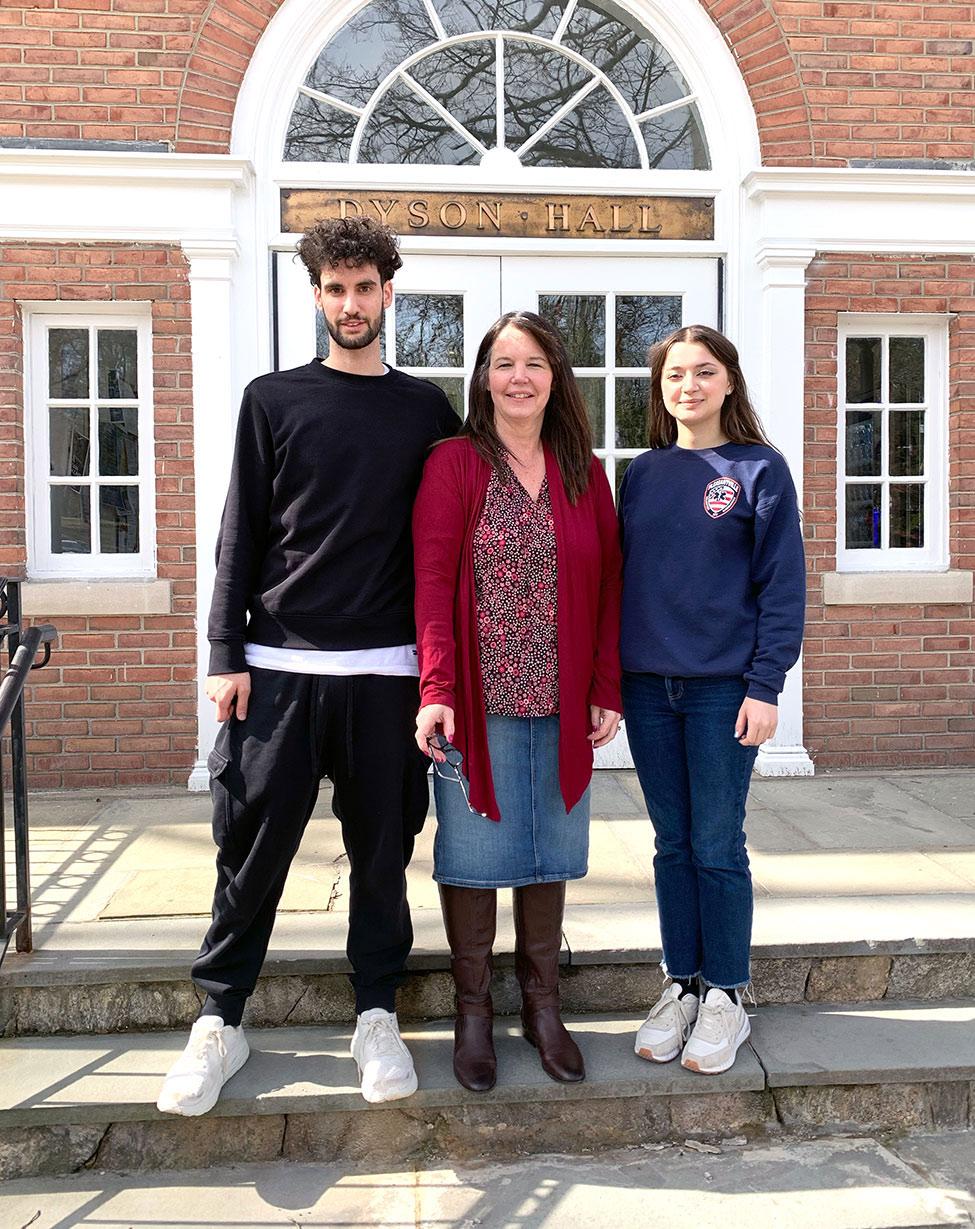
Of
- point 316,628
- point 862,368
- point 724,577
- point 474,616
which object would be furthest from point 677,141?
point 316,628

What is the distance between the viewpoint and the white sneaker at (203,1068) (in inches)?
96.3

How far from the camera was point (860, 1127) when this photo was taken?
2715mm

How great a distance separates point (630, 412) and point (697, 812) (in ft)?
9.92

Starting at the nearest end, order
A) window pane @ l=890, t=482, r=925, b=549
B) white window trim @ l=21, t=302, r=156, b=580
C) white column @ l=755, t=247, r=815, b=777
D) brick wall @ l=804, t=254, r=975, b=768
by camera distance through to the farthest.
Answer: white window trim @ l=21, t=302, r=156, b=580 → white column @ l=755, t=247, r=815, b=777 → brick wall @ l=804, t=254, r=975, b=768 → window pane @ l=890, t=482, r=925, b=549

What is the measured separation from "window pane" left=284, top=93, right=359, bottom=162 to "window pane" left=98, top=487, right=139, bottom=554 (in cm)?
178

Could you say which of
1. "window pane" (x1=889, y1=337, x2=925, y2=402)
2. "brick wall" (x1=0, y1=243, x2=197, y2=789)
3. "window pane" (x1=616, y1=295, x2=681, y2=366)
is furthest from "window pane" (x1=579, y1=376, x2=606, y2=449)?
"brick wall" (x1=0, y1=243, x2=197, y2=789)

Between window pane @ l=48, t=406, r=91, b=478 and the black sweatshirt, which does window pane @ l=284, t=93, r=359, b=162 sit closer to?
window pane @ l=48, t=406, r=91, b=478

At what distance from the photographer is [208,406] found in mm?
4836

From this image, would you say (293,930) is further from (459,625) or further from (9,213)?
(9,213)

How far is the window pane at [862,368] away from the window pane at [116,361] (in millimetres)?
3530

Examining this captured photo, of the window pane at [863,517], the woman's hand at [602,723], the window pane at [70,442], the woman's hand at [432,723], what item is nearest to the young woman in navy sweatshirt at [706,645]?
the woman's hand at [602,723]

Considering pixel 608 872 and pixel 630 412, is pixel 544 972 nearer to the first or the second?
pixel 608 872

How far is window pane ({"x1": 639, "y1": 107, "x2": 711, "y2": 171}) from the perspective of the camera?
5.16 metres

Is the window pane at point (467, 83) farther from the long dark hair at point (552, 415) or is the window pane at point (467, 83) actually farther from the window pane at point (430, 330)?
the long dark hair at point (552, 415)
